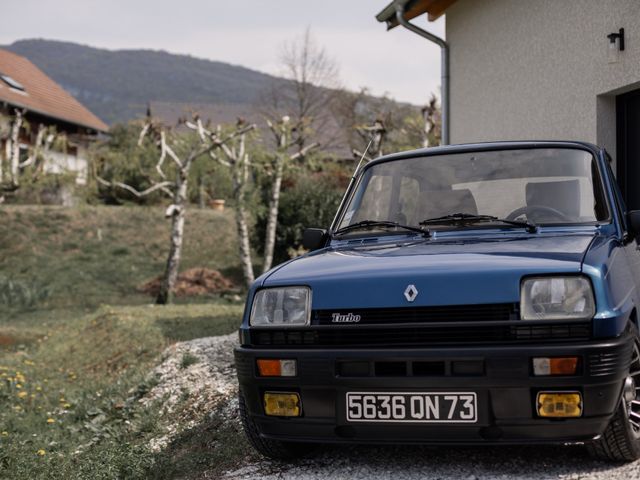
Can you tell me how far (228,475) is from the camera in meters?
4.60

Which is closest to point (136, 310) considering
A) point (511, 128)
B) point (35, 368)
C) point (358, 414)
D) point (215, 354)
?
point (35, 368)

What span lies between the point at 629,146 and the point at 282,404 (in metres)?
5.51

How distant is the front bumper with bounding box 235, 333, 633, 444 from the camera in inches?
143

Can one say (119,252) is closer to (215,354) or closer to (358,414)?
(215,354)

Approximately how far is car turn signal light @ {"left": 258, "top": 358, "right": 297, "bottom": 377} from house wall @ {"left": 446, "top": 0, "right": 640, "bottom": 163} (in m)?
5.05

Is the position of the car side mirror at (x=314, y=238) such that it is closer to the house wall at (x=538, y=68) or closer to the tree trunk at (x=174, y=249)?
the house wall at (x=538, y=68)

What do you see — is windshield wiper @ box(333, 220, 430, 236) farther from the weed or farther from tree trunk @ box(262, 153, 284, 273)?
tree trunk @ box(262, 153, 284, 273)

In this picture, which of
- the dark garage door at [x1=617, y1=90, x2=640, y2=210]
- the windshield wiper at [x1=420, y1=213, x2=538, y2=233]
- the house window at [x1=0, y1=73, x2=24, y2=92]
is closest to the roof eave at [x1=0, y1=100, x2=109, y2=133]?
the house window at [x1=0, y1=73, x2=24, y2=92]

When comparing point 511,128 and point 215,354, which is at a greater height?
point 511,128

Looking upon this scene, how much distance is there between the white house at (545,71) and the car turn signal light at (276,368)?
506 cm

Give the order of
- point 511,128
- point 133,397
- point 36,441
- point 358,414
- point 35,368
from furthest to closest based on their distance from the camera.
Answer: point 35,368
point 511,128
point 133,397
point 36,441
point 358,414

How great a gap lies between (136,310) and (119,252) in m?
12.5

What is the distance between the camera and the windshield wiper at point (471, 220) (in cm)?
452

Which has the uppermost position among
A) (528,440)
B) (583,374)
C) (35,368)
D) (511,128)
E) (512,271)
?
(511,128)
